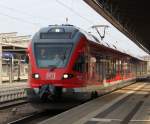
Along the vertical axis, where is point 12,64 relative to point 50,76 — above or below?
above

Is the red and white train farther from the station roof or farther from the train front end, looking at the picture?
A: the station roof

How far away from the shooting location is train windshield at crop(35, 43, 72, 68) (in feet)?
59.4

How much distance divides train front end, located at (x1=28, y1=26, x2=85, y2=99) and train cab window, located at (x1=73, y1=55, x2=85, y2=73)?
0.23 meters

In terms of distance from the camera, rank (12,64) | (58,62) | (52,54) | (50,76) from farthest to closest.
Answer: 1. (12,64)
2. (52,54)
3. (58,62)
4. (50,76)

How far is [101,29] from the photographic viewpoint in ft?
182

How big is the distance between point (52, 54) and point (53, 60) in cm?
27

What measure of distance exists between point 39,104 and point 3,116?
150cm

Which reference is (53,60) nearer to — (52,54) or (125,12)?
(52,54)

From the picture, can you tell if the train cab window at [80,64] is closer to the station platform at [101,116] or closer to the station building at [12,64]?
the station platform at [101,116]

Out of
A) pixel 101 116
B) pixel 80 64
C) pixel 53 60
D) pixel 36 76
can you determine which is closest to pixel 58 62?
pixel 53 60

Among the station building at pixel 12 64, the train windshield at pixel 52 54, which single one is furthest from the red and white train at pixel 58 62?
the station building at pixel 12 64

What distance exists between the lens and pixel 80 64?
1888 cm

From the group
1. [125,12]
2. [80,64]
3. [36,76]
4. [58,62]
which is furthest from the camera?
[125,12]

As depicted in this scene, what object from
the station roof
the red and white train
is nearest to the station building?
the station roof
